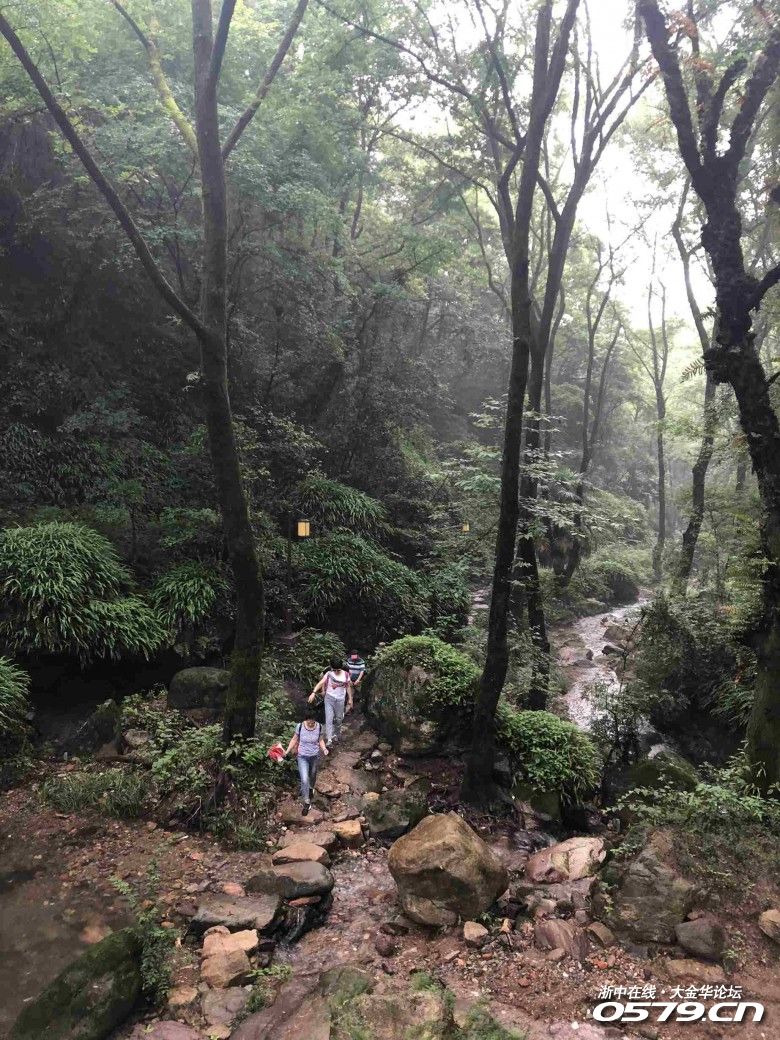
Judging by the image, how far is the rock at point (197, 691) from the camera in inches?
339

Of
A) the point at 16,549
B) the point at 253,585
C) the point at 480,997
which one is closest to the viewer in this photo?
the point at 480,997

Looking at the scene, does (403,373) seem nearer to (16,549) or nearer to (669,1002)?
(16,549)

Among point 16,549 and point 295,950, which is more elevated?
point 16,549

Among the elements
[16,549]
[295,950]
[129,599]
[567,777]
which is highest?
[16,549]

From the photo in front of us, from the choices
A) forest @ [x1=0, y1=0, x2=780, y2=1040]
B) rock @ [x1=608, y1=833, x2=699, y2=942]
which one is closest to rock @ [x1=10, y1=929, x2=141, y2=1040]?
forest @ [x1=0, y1=0, x2=780, y2=1040]

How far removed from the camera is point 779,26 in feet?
18.6

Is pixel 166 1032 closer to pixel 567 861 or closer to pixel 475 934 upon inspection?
pixel 475 934

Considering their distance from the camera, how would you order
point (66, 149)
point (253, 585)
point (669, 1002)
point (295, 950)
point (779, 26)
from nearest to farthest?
point (669, 1002)
point (295, 950)
point (779, 26)
point (253, 585)
point (66, 149)

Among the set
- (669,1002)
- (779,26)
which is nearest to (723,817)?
(669,1002)

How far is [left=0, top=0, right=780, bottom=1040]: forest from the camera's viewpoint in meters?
4.54

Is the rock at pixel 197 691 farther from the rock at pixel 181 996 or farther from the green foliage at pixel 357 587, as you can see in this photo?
the rock at pixel 181 996

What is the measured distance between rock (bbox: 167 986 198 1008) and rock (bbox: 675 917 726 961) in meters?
3.71

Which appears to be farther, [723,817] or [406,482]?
[406,482]

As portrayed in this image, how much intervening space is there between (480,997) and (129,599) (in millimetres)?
7384
